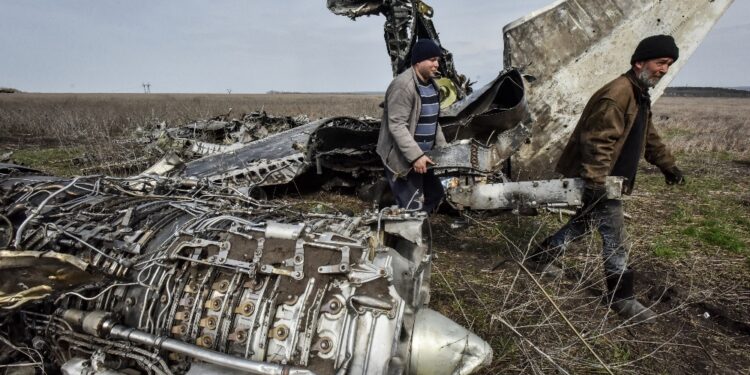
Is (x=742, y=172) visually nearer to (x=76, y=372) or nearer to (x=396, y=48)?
(x=396, y=48)

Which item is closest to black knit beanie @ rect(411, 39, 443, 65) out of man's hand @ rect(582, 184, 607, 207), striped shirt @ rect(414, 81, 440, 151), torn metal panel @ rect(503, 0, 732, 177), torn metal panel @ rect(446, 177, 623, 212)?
striped shirt @ rect(414, 81, 440, 151)

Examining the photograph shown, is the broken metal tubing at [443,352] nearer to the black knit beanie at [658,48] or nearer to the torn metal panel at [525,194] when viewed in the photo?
the torn metal panel at [525,194]

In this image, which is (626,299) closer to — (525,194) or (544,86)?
(525,194)

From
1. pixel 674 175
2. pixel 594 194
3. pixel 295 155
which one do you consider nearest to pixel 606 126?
pixel 594 194

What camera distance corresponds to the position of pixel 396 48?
980 cm

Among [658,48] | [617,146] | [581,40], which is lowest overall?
[617,146]

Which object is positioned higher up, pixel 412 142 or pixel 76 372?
pixel 412 142

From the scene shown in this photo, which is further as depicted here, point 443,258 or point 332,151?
point 332,151

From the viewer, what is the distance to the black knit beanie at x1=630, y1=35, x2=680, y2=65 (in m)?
3.21

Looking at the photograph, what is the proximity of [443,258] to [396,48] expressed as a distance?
21.0 feet

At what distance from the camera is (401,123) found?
388cm

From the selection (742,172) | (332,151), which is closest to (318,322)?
(332,151)

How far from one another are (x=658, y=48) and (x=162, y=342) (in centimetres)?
387

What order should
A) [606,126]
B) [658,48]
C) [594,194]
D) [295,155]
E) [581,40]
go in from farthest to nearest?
[295,155]
[581,40]
[594,194]
[606,126]
[658,48]
